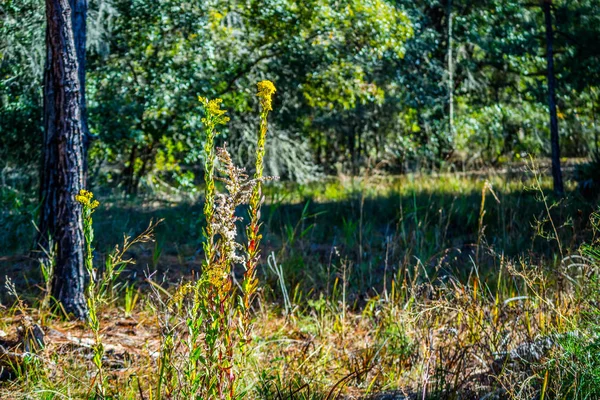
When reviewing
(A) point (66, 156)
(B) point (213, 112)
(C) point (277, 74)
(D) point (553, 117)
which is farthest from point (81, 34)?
(C) point (277, 74)

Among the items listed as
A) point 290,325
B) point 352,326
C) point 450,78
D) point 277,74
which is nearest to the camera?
point 290,325

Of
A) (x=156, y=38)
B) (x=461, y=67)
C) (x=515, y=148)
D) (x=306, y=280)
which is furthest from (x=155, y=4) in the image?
(x=515, y=148)

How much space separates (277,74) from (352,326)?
8.04m

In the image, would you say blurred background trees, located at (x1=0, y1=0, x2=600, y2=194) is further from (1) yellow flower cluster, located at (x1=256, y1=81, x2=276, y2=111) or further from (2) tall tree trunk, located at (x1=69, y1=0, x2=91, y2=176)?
(1) yellow flower cluster, located at (x1=256, y1=81, x2=276, y2=111)

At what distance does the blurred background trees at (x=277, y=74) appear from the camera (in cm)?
885

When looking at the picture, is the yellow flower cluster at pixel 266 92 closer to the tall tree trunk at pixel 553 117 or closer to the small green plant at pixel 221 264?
the small green plant at pixel 221 264

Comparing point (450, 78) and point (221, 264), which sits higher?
point (450, 78)

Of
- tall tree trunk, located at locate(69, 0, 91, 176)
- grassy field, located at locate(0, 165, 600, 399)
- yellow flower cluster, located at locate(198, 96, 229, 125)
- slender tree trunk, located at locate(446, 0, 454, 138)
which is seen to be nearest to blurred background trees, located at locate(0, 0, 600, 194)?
slender tree trunk, located at locate(446, 0, 454, 138)

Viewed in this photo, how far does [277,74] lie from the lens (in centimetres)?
1150

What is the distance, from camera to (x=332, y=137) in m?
16.2

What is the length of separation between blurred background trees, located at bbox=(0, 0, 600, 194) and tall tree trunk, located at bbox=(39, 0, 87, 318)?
3.62 meters

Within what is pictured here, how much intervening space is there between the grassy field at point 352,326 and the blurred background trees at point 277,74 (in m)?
3.04

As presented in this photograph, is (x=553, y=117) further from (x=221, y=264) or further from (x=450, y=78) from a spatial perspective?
(x=450, y=78)

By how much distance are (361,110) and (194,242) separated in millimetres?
9705
